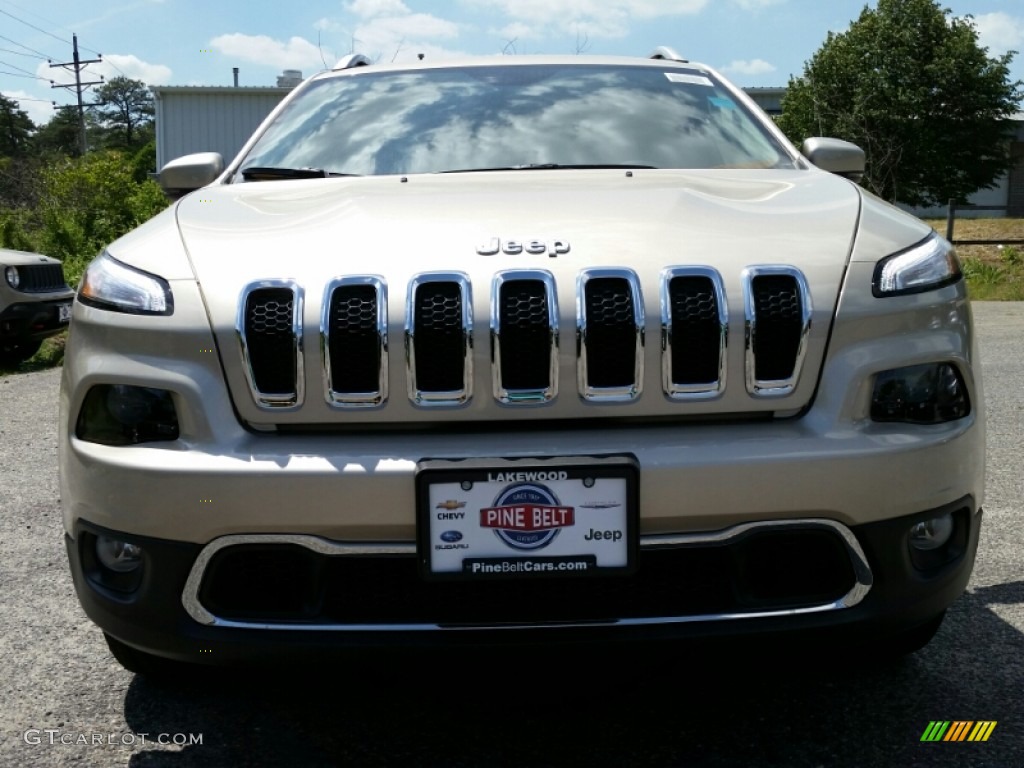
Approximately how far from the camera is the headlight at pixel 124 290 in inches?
86.7

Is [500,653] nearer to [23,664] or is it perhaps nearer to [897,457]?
[897,457]

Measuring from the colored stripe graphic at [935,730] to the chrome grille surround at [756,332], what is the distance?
87cm

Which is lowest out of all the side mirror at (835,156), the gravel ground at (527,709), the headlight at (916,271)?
the gravel ground at (527,709)

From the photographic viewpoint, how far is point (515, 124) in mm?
3355

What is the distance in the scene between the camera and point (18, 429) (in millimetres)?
6676

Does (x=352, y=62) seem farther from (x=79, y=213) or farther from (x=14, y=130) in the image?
(x=14, y=130)

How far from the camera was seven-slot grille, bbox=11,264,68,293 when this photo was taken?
32.7 ft

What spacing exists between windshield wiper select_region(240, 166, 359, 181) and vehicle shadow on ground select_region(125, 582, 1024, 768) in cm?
136

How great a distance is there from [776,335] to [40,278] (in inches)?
375

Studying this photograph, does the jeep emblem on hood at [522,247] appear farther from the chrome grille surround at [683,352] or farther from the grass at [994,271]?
the grass at [994,271]

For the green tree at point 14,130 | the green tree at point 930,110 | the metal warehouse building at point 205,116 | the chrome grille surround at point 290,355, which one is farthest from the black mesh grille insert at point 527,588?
the green tree at point 14,130

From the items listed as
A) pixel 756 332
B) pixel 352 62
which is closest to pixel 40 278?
pixel 352 62

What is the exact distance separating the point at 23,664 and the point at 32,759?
1.96 feet

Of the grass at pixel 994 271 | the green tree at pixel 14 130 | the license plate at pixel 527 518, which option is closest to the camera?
the license plate at pixel 527 518
